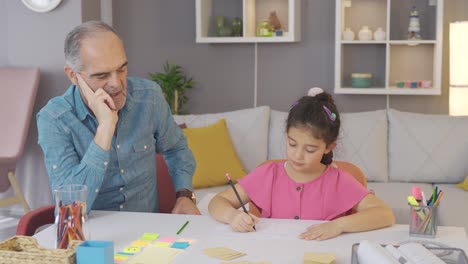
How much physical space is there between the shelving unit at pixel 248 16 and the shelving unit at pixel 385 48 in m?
0.33

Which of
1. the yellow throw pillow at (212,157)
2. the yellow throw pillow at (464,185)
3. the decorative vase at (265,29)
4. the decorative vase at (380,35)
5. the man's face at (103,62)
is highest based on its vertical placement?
the decorative vase at (265,29)

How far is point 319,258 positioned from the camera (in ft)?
5.62

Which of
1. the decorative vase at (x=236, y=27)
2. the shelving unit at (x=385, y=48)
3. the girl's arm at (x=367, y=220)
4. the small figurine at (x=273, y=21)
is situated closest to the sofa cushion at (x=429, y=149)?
the shelving unit at (x=385, y=48)

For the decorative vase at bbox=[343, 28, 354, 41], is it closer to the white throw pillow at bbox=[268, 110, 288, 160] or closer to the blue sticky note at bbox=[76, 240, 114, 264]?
the white throw pillow at bbox=[268, 110, 288, 160]

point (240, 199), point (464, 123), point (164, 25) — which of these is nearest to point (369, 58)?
point (464, 123)

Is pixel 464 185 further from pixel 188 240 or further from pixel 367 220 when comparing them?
pixel 188 240

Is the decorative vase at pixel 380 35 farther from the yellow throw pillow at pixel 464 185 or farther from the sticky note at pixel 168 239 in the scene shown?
the sticky note at pixel 168 239

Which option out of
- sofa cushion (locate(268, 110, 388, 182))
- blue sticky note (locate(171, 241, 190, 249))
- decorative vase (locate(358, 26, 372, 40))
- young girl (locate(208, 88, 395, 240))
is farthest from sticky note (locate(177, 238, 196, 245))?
decorative vase (locate(358, 26, 372, 40))

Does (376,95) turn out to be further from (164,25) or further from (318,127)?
(318,127)

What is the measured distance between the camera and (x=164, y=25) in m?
5.62

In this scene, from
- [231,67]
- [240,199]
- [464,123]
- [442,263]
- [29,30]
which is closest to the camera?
[442,263]

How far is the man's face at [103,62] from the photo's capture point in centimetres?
223

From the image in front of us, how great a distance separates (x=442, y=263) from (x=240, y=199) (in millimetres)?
803

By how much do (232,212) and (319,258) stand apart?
45cm
